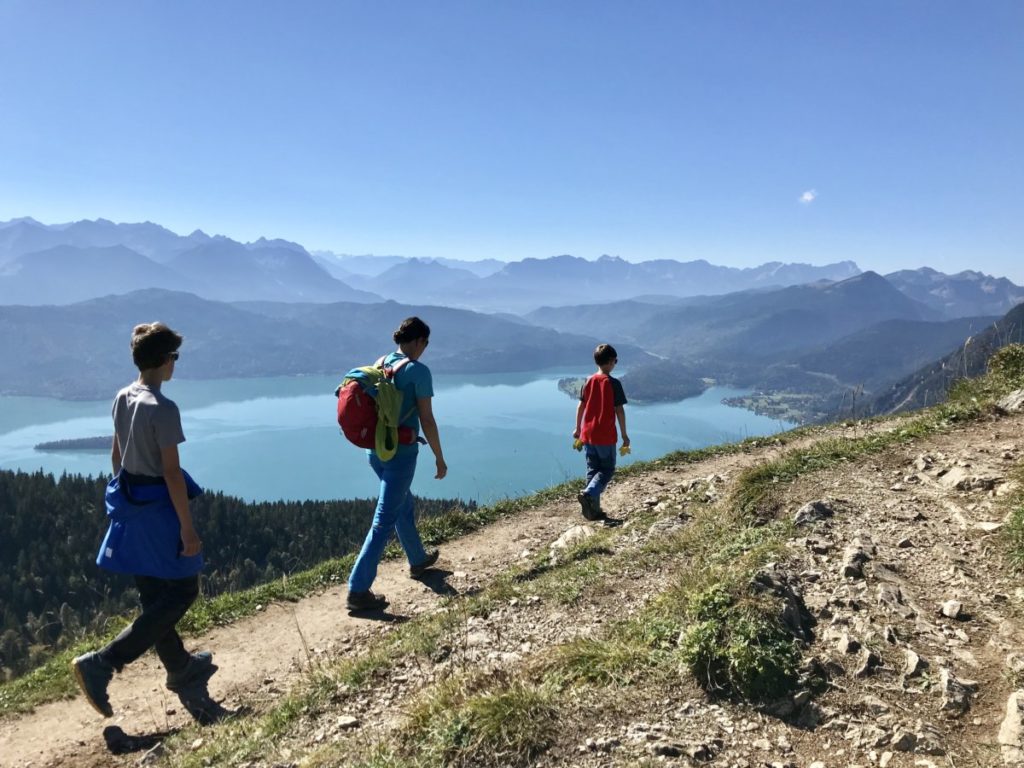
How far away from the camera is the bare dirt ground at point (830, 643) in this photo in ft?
10.5

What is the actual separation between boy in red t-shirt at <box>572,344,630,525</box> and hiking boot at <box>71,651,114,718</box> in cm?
606

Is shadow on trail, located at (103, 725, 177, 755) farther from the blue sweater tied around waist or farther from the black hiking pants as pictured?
the blue sweater tied around waist

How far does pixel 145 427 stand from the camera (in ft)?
14.8

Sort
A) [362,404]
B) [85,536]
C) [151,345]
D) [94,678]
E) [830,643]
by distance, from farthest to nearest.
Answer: [85,536], [362,404], [94,678], [151,345], [830,643]

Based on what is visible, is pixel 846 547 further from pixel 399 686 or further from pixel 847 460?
pixel 399 686

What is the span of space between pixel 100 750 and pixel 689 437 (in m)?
171

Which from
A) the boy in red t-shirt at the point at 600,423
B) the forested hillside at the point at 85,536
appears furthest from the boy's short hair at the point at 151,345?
the forested hillside at the point at 85,536

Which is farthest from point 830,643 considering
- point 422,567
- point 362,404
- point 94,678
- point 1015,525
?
point 94,678

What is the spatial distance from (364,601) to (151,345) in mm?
3588

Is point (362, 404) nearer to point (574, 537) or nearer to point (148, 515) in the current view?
point (148, 515)

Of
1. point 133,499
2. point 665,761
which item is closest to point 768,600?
point 665,761

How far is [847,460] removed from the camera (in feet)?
27.2

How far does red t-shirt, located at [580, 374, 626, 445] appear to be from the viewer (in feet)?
28.6

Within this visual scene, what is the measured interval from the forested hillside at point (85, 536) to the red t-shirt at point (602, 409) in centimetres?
5347
